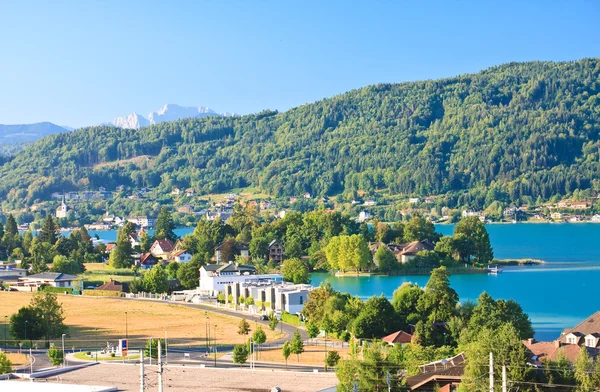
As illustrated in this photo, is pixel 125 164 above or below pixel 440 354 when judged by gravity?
above

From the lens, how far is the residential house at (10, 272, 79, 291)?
5881 centimetres

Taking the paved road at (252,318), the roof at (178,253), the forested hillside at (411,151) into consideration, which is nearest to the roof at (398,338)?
the paved road at (252,318)

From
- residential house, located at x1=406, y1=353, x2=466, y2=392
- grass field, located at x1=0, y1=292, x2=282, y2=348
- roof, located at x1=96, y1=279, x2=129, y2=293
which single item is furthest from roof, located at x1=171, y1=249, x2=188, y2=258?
residential house, located at x1=406, y1=353, x2=466, y2=392

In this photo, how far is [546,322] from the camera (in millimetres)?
41844

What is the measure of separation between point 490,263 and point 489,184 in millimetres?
79590

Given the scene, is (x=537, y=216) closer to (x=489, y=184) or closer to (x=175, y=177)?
(x=489, y=184)

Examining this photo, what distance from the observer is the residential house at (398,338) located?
3416 cm

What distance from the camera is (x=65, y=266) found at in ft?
212

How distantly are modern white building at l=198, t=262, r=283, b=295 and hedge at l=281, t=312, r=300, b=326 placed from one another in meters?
10.9

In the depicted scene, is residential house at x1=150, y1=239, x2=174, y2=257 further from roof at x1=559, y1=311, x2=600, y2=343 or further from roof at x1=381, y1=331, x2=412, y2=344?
roof at x1=559, y1=311, x2=600, y2=343

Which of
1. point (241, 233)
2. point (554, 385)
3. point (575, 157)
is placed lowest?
point (554, 385)

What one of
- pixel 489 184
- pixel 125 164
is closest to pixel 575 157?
pixel 489 184

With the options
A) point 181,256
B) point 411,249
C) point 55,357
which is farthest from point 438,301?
point 181,256

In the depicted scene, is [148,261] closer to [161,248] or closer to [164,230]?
[161,248]
